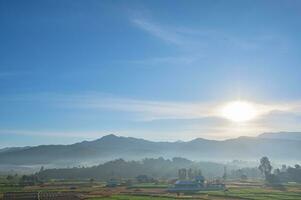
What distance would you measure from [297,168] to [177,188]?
79.2m

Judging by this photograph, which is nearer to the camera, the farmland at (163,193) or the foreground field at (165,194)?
the foreground field at (165,194)

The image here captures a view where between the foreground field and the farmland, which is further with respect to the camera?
the farmland

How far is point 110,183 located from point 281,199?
69.8 meters

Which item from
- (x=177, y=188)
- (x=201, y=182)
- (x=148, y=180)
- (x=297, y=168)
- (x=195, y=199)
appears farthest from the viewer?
(x=297, y=168)

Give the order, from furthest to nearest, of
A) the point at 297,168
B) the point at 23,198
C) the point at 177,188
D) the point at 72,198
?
the point at 297,168 → the point at 177,188 → the point at 72,198 → the point at 23,198

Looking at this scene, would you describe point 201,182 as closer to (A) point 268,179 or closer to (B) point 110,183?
(B) point 110,183

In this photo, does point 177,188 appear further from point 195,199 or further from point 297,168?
point 297,168

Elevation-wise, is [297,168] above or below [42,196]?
above


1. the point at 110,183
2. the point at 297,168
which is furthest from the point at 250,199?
the point at 297,168

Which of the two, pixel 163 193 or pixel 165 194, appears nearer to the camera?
pixel 165 194

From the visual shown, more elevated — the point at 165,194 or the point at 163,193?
the point at 163,193

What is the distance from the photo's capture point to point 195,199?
87.2 metres

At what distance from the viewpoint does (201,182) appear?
5276 inches

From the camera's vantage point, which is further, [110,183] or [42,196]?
[110,183]
